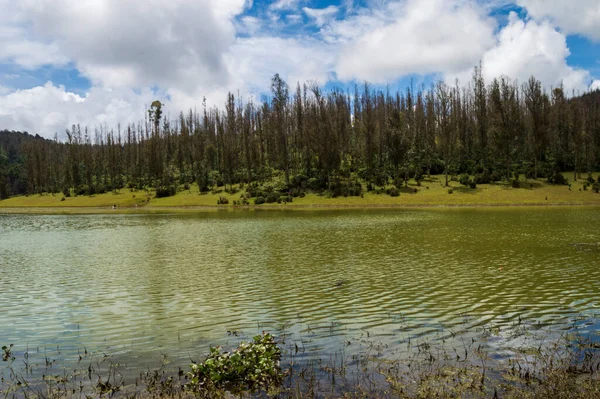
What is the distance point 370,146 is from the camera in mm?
77625

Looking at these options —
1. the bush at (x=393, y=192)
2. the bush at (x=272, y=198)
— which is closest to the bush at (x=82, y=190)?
the bush at (x=272, y=198)

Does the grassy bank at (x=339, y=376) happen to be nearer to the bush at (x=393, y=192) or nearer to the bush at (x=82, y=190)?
the bush at (x=393, y=192)

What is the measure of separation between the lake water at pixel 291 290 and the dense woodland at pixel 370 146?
48009 mm

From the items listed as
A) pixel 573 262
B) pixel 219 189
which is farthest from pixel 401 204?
pixel 573 262

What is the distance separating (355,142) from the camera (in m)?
95.3

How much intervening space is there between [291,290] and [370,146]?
215ft

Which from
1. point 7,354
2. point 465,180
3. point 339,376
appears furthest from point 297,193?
point 339,376

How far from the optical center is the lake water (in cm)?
1038

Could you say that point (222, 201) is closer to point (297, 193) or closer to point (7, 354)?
point (297, 193)

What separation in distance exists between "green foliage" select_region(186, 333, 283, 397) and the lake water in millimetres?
1519

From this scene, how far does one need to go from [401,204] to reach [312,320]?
174ft

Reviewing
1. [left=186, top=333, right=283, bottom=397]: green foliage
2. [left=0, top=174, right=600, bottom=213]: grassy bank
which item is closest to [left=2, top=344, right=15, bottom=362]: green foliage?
[left=186, top=333, right=283, bottom=397]: green foliage

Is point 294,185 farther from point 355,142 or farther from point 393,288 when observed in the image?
point 393,288

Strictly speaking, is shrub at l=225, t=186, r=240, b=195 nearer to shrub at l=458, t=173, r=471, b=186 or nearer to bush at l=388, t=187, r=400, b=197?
bush at l=388, t=187, r=400, b=197
